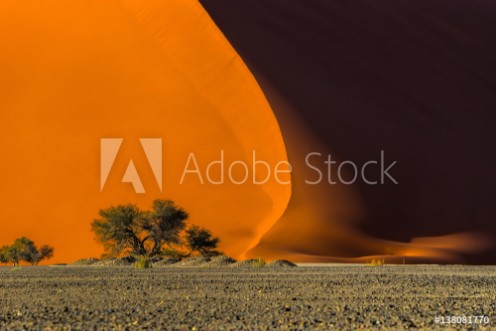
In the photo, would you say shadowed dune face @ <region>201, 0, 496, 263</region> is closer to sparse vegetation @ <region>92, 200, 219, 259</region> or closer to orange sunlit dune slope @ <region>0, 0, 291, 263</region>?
orange sunlit dune slope @ <region>0, 0, 291, 263</region>

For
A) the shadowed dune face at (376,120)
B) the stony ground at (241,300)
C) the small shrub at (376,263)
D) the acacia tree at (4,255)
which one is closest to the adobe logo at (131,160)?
the acacia tree at (4,255)

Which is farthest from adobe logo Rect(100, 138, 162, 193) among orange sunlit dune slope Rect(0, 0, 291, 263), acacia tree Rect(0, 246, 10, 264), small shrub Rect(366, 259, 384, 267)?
small shrub Rect(366, 259, 384, 267)

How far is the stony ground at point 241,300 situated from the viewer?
10734mm

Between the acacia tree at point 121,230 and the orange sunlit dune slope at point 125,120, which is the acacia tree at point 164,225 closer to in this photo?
the acacia tree at point 121,230

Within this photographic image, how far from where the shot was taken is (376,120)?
3428 centimetres

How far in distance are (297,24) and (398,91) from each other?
4024mm

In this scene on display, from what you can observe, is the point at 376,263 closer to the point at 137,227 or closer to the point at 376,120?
the point at 137,227

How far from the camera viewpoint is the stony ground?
35.2 feet

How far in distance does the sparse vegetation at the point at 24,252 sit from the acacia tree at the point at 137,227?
2.28 meters

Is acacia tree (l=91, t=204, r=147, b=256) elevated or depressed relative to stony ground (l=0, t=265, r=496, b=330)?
elevated

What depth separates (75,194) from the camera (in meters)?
32.8

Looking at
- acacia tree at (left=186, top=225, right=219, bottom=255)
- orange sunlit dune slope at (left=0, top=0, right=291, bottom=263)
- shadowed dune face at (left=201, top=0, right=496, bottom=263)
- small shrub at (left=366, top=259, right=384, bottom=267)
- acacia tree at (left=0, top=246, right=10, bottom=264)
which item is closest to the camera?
small shrub at (left=366, top=259, right=384, bottom=267)

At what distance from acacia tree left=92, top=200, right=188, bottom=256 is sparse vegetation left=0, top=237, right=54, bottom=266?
2.28 metres

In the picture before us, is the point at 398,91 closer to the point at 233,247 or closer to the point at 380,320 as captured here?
the point at 233,247
